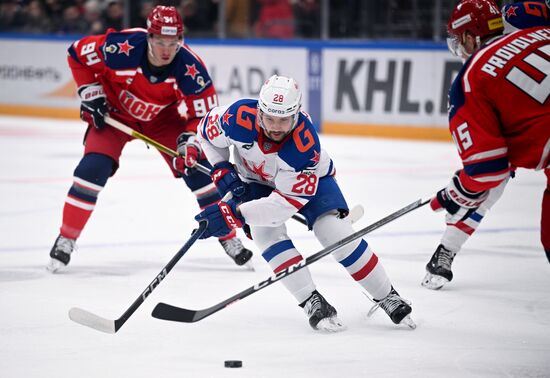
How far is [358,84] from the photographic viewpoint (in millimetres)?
10078

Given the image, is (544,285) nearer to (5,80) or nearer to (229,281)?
(229,281)

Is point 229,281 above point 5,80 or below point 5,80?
above

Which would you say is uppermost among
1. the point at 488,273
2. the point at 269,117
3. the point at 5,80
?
the point at 269,117

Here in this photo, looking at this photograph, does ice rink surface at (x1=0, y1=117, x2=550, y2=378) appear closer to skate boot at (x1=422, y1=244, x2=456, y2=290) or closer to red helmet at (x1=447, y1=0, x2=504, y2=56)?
skate boot at (x1=422, y1=244, x2=456, y2=290)

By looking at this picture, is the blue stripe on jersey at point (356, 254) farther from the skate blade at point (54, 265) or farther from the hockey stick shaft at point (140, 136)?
the skate blade at point (54, 265)

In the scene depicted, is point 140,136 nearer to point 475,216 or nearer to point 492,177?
point 475,216

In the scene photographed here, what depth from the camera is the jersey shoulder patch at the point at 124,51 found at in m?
4.64

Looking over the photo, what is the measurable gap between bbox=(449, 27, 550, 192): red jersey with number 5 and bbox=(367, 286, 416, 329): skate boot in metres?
0.68

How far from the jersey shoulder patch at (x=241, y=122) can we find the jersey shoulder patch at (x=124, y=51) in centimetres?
115

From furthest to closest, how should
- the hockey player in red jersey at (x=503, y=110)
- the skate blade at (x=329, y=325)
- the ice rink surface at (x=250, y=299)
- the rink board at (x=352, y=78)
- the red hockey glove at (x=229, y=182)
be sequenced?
the rink board at (x=352, y=78)
the red hockey glove at (x=229, y=182)
the skate blade at (x=329, y=325)
the ice rink surface at (x=250, y=299)
the hockey player in red jersey at (x=503, y=110)

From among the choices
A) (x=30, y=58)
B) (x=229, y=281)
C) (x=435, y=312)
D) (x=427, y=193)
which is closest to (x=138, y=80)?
(x=229, y=281)

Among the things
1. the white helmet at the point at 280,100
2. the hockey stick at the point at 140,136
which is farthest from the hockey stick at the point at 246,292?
the hockey stick at the point at 140,136

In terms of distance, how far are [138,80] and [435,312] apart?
1865mm

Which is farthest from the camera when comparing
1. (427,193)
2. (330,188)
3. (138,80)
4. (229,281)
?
(427,193)
